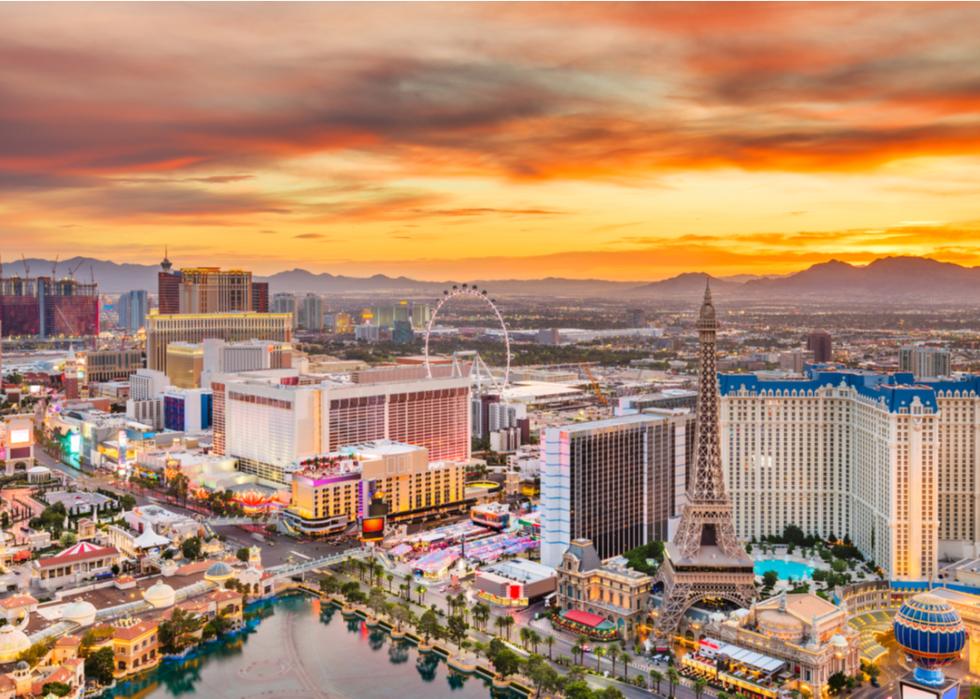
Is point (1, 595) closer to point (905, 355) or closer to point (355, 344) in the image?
point (905, 355)

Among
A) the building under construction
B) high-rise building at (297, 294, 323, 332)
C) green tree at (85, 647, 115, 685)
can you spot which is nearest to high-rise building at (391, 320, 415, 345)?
high-rise building at (297, 294, 323, 332)

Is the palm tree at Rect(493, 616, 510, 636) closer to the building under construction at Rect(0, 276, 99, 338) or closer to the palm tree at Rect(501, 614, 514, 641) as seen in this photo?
the palm tree at Rect(501, 614, 514, 641)

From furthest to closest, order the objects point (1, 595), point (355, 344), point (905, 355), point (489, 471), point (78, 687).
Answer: point (355, 344) < point (905, 355) < point (489, 471) < point (1, 595) < point (78, 687)

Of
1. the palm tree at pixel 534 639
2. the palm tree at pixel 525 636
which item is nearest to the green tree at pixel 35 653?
the palm tree at pixel 525 636

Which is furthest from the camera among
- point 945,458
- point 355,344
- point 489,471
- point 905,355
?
point 355,344

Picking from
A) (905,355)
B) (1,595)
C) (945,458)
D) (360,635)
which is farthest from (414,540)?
(905,355)

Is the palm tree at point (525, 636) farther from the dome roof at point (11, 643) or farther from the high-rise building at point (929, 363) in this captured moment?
the high-rise building at point (929, 363)
